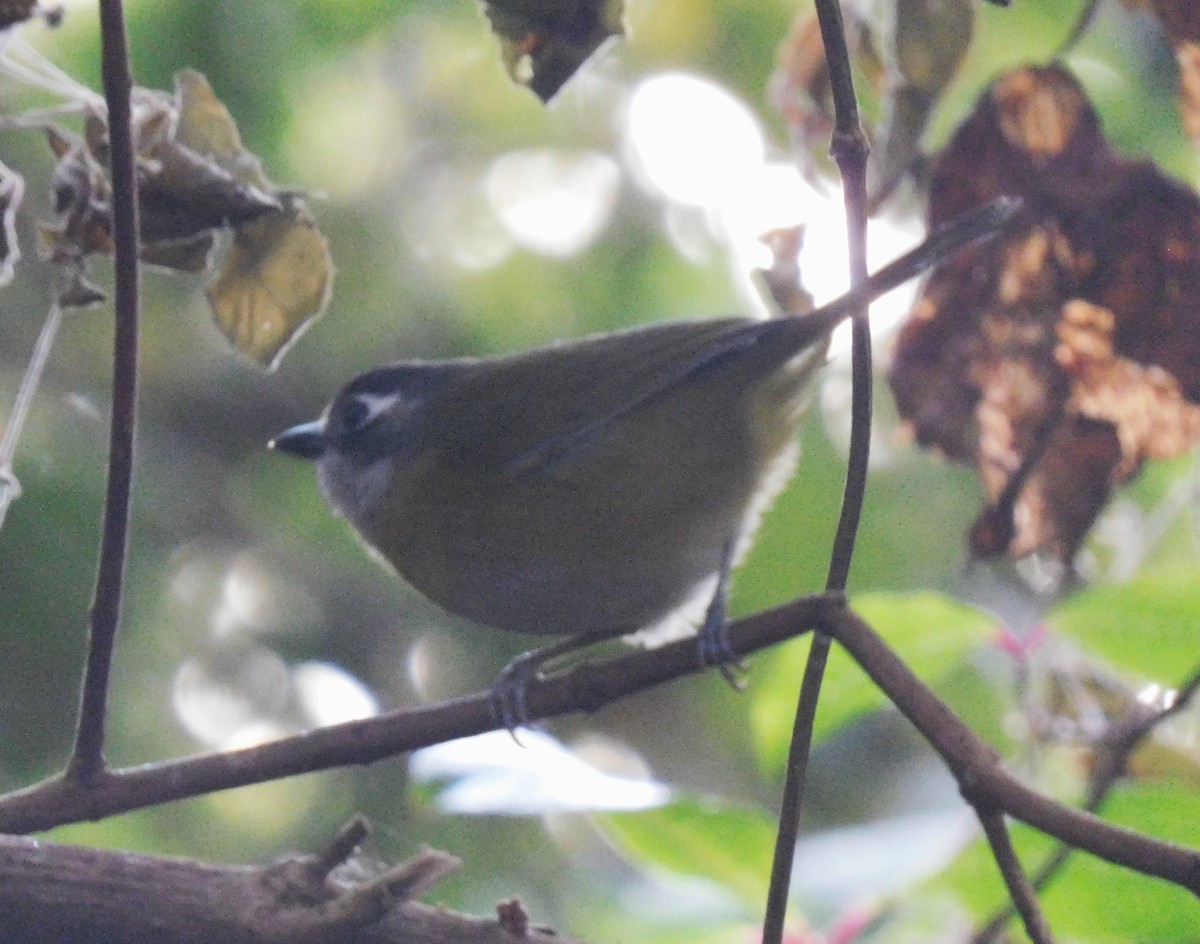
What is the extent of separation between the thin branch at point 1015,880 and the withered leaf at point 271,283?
3.44ft

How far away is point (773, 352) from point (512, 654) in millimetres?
1833

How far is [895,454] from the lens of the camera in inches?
174

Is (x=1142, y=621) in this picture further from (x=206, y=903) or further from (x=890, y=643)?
(x=206, y=903)

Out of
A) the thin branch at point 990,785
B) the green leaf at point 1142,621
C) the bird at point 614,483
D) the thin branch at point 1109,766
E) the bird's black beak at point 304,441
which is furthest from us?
the bird's black beak at point 304,441

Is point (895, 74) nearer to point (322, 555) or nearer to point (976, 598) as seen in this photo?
point (976, 598)

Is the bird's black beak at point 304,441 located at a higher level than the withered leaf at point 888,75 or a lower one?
lower

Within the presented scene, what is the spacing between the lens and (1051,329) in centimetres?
237

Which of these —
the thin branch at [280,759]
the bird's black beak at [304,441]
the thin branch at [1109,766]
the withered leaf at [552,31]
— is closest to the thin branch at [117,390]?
the thin branch at [280,759]

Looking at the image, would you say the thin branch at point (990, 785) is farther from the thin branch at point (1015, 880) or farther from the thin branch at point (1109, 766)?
the thin branch at point (1109, 766)

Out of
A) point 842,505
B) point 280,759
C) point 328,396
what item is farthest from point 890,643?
point 328,396

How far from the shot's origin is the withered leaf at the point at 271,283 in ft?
6.40

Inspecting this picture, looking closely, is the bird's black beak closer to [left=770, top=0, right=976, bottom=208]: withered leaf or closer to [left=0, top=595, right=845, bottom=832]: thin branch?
[left=770, top=0, right=976, bottom=208]: withered leaf

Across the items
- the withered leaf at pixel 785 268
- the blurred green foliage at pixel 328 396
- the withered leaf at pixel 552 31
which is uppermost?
the withered leaf at pixel 552 31

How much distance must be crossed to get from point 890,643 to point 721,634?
51 centimetres
